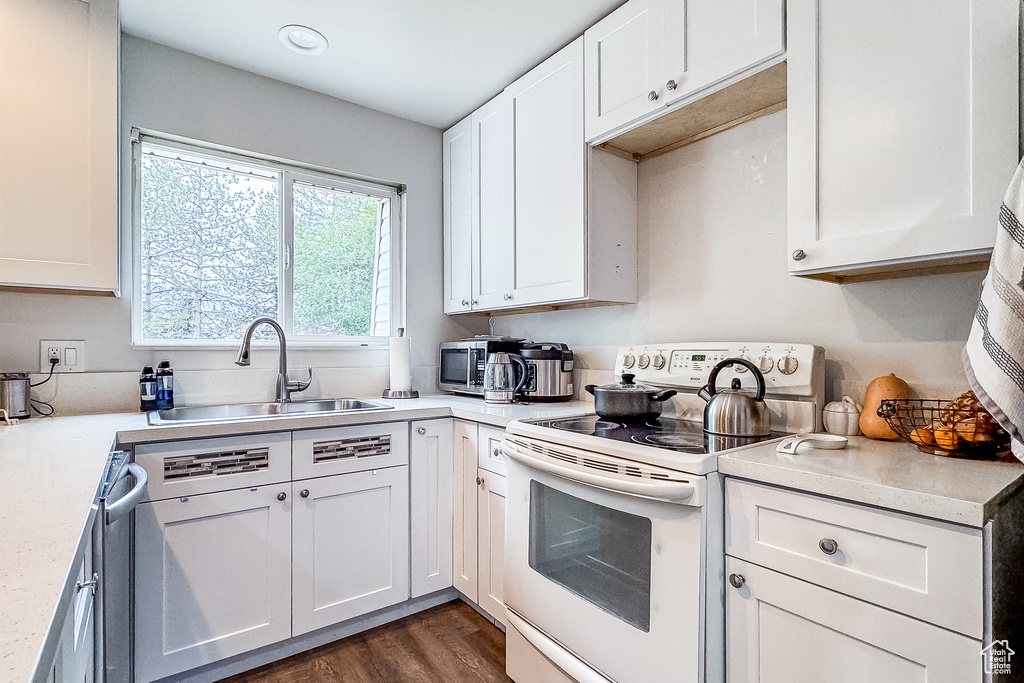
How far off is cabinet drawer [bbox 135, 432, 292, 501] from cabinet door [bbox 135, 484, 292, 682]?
0.04 m

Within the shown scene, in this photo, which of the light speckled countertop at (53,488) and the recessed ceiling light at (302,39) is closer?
the light speckled countertop at (53,488)

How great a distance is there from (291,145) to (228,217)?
458 millimetres

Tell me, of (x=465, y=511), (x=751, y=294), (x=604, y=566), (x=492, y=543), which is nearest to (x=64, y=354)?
(x=465, y=511)

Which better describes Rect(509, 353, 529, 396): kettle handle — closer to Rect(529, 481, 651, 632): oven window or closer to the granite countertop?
Rect(529, 481, 651, 632): oven window

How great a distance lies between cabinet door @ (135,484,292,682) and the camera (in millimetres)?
1633

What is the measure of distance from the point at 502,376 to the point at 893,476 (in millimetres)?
1623

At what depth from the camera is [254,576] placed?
1812 mm

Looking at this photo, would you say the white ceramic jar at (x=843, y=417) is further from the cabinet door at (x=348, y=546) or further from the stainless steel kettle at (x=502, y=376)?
the cabinet door at (x=348, y=546)

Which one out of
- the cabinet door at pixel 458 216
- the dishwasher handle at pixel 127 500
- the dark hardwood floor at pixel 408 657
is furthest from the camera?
the cabinet door at pixel 458 216

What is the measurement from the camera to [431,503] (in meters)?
2.22

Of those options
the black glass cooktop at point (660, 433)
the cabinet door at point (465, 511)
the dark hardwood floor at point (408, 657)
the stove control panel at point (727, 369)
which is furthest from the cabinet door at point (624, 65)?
the dark hardwood floor at point (408, 657)

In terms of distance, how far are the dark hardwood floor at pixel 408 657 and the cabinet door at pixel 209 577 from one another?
0.55 ft

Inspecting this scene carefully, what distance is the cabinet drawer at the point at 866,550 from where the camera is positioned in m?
0.87

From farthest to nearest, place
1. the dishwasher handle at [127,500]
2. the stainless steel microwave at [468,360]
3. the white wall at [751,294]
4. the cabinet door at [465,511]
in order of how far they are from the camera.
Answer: the stainless steel microwave at [468,360] → the cabinet door at [465,511] → the white wall at [751,294] → the dishwasher handle at [127,500]
